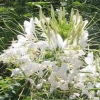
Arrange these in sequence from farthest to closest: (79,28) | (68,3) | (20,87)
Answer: (68,3)
(20,87)
(79,28)

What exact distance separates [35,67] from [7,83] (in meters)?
0.24

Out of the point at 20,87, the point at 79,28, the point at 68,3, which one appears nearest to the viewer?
the point at 79,28

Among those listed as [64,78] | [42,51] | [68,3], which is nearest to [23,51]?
[42,51]

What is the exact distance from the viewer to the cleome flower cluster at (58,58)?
133cm

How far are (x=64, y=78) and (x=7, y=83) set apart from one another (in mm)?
285

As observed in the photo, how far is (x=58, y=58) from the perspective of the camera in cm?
133

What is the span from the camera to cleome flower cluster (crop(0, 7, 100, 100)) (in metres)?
1.33

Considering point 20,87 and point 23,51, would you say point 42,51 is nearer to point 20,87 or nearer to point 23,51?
point 23,51

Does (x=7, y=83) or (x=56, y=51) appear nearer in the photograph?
(x=56, y=51)

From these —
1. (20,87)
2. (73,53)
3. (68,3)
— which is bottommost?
(20,87)

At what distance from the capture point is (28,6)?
2.42 metres

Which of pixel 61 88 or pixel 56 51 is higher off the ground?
pixel 56 51

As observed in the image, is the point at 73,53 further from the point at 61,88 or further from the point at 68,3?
the point at 68,3

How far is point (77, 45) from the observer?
1.36 m
